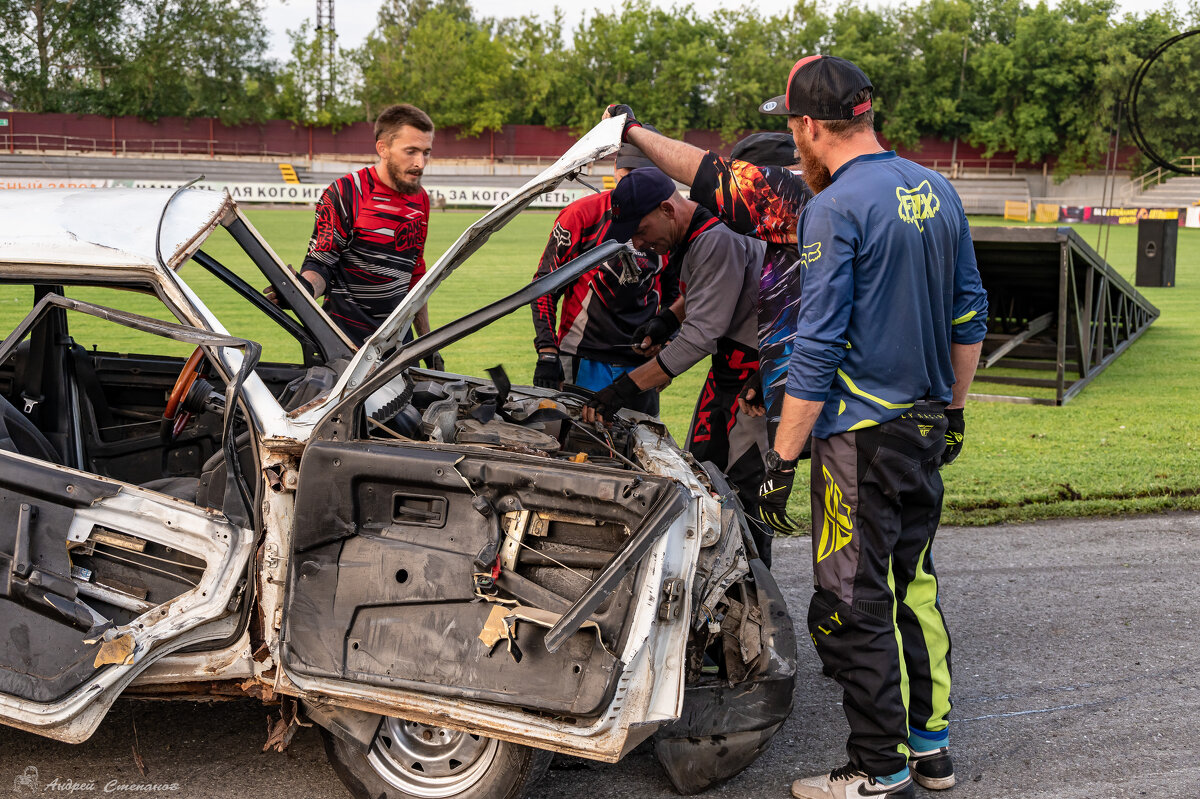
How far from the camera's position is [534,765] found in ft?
9.57

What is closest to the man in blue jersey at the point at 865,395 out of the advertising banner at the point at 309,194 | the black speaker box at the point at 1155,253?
the black speaker box at the point at 1155,253

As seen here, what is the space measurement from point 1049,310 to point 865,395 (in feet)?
30.9

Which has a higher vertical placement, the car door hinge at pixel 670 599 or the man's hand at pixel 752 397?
the man's hand at pixel 752 397

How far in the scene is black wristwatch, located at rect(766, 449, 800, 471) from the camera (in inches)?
118

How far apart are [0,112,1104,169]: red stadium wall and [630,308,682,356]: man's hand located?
5328 centimetres

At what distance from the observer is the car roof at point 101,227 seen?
3.13 metres

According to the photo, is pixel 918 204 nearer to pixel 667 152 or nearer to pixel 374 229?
pixel 667 152

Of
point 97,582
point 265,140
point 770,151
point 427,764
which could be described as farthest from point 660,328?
point 265,140

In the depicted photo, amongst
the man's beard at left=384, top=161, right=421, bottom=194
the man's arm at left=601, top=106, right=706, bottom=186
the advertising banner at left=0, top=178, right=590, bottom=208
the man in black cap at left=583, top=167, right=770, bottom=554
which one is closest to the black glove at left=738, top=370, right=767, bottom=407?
the man in black cap at left=583, top=167, right=770, bottom=554

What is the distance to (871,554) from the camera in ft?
9.73

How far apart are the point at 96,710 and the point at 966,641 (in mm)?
3317

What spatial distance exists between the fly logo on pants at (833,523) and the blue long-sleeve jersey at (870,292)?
17cm

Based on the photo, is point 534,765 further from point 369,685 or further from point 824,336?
point 824,336

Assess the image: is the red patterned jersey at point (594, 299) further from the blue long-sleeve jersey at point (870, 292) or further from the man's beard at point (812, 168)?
the blue long-sleeve jersey at point (870, 292)
